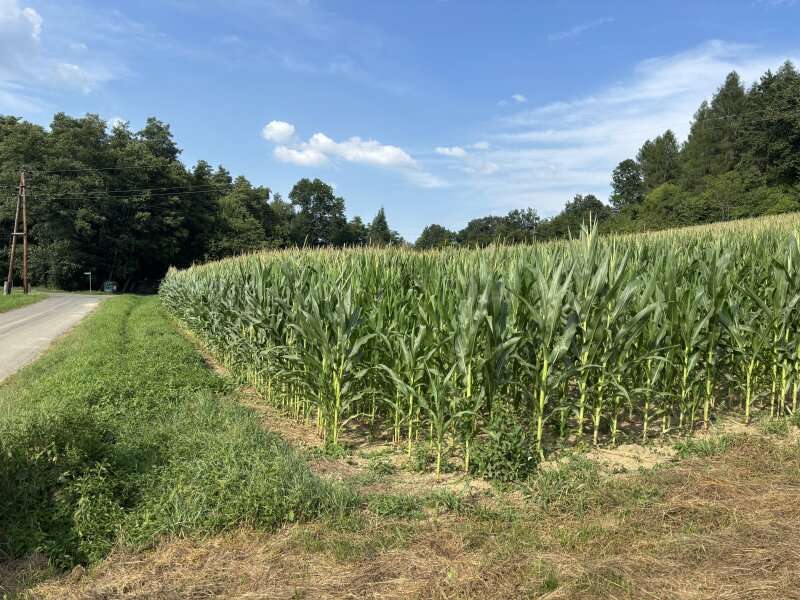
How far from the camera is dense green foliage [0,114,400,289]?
1889 inches

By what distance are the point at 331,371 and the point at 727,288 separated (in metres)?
4.51

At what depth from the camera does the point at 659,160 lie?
89812 mm

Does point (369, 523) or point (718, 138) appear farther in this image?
point (718, 138)

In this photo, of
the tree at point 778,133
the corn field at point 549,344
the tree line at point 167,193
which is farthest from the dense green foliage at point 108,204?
the tree at point 778,133

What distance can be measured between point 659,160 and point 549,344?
97.9 meters

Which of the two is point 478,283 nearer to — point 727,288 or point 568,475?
point 568,475

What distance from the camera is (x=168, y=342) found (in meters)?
12.4

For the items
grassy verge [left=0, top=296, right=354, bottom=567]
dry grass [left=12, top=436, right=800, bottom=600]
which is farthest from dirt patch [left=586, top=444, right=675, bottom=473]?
grassy verge [left=0, top=296, right=354, bottom=567]

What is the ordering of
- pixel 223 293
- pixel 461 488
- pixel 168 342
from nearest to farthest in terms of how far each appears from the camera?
pixel 461 488 → pixel 223 293 → pixel 168 342

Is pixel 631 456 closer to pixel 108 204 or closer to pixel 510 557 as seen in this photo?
A: pixel 510 557

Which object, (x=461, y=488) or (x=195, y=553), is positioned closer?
(x=195, y=553)

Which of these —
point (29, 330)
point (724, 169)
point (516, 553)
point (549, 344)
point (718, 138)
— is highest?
point (718, 138)

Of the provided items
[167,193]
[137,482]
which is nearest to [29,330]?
[137,482]

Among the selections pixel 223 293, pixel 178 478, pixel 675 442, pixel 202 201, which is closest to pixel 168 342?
pixel 223 293
